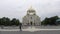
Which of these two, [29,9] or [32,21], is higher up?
[29,9]

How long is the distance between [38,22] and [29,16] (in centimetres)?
382

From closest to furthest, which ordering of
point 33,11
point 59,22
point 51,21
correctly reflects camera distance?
point 59,22 < point 33,11 < point 51,21

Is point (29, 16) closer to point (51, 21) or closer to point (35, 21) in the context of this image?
point (35, 21)

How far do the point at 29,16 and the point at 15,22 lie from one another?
283 inches

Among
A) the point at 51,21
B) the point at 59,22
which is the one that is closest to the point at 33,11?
the point at 51,21

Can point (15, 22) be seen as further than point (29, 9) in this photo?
Yes

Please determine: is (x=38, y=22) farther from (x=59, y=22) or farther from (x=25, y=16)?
(x=59, y=22)

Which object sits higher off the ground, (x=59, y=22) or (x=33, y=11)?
(x=33, y=11)

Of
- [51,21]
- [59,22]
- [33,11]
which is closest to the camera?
[59,22]

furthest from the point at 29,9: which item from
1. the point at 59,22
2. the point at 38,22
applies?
the point at 59,22

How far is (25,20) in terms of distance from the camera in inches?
2724

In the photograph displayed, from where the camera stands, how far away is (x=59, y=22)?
2163 inches

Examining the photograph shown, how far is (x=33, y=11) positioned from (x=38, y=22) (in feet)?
16.6

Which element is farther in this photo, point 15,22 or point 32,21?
point 15,22
